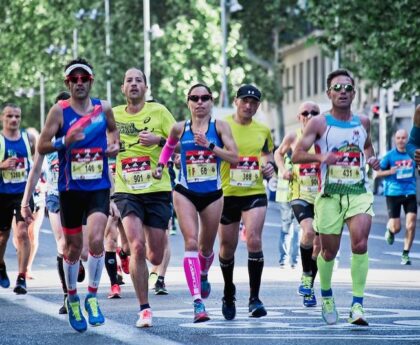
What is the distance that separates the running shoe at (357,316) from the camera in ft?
43.1

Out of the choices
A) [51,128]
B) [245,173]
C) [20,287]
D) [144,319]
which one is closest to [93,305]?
[144,319]

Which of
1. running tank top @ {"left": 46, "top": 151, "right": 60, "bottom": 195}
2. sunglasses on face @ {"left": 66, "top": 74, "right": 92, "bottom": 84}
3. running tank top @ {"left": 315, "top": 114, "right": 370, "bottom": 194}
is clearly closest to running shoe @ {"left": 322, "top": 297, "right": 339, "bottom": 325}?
running tank top @ {"left": 315, "top": 114, "right": 370, "bottom": 194}

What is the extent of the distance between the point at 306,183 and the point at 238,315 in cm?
303

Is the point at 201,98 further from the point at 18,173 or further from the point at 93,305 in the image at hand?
the point at 18,173

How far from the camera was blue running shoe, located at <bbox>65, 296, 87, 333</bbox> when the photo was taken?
12953 millimetres

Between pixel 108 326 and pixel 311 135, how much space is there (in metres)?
2.08

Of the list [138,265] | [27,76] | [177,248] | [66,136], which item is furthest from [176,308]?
[27,76]

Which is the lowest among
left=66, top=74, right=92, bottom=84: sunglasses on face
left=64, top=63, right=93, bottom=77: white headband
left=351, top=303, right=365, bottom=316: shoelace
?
left=351, top=303, right=365, bottom=316: shoelace

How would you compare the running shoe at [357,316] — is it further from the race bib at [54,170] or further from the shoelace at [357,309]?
the race bib at [54,170]

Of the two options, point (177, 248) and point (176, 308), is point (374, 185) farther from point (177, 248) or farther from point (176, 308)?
point (176, 308)

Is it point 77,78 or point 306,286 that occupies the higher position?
point 77,78

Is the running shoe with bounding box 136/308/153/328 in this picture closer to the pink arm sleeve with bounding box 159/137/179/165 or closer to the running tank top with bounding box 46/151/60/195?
the pink arm sleeve with bounding box 159/137/179/165

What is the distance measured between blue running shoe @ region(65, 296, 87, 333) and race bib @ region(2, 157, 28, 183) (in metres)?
5.29

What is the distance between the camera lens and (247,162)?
48.5 feet
